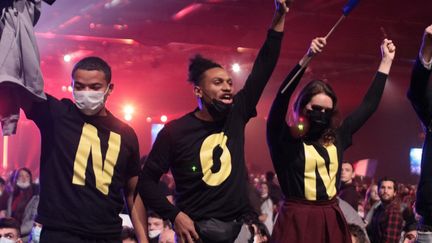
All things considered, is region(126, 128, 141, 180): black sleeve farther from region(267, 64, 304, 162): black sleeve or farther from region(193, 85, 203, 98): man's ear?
region(267, 64, 304, 162): black sleeve

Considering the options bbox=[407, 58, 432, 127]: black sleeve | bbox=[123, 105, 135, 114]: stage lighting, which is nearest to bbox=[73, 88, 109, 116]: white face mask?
bbox=[407, 58, 432, 127]: black sleeve

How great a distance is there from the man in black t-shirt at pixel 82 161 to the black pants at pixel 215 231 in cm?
49

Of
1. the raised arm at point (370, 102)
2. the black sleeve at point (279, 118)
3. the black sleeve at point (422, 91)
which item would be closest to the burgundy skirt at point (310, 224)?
the black sleeve at point (279, 118)

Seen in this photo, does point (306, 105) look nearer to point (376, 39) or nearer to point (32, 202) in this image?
point (32, 202)

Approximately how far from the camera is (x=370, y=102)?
4324 millimetres

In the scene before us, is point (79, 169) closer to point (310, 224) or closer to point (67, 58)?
point (310, 224)

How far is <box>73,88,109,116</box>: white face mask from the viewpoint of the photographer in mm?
3787

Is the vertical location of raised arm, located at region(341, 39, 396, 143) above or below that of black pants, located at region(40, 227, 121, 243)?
above

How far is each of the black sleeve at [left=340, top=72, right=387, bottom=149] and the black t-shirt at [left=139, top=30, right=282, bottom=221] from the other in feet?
2.27

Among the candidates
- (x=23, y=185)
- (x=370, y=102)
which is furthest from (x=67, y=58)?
(x=370, y=102)

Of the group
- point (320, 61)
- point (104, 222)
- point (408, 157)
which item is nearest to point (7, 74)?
point (104, 222)

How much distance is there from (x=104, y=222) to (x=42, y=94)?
31.2 inches

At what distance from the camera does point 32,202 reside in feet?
29.5

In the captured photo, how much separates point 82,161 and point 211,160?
736 mm
